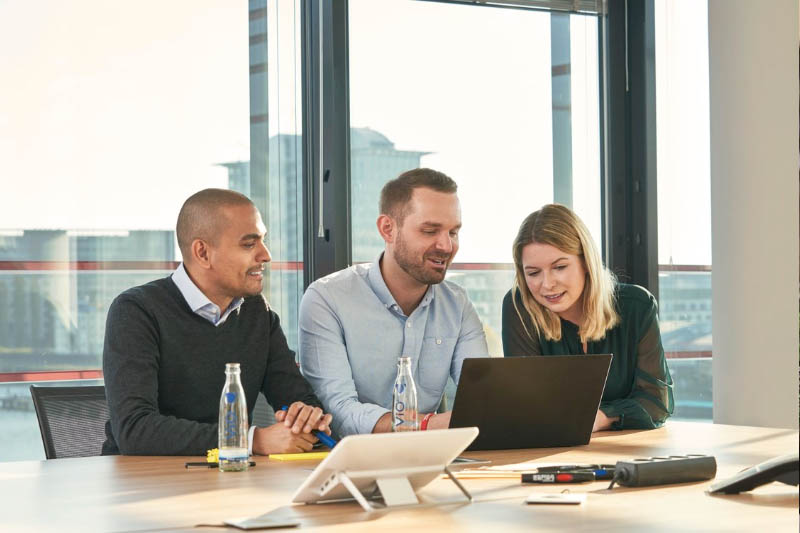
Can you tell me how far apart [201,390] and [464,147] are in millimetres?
2009

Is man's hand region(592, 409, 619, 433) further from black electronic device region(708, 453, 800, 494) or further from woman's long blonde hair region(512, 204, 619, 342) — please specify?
black electronic device region(708, 453, 800, 494)

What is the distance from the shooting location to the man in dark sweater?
98.4 inches

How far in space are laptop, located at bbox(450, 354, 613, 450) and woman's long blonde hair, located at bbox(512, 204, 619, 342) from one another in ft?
2.49

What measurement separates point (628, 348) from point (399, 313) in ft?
2.42

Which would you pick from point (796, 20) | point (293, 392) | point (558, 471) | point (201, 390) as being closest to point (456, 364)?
point (293, 392)

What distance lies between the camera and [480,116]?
4.53 metres

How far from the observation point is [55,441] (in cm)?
274

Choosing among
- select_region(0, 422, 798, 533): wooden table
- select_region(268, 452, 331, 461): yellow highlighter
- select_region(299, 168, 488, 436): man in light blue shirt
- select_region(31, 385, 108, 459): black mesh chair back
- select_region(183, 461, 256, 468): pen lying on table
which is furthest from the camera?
select_region(299, 168, 488, 436): man in light blue shirt

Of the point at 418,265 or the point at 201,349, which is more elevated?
the point at 418,265

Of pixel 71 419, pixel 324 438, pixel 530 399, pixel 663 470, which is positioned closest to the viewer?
pixel 663 470

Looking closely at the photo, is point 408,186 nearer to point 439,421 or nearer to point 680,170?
point 439,421

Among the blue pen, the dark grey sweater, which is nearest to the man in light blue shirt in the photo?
the dark grey sweater

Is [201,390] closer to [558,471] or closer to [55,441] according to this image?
[55,441]

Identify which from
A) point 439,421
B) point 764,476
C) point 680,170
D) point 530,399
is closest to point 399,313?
point 439,421
